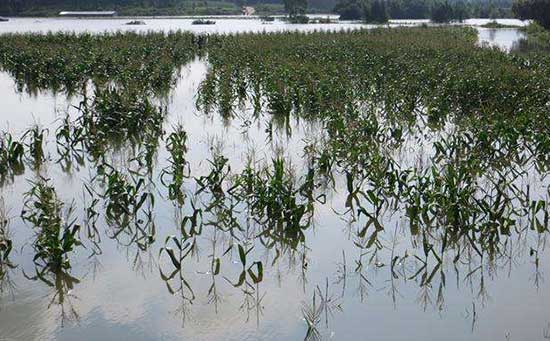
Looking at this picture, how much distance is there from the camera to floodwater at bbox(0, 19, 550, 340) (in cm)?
639

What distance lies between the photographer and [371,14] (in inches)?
3664

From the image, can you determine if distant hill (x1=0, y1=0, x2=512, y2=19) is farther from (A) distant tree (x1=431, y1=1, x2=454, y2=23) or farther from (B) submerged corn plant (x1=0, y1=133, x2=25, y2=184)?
(B) submerged corn plant (x1=0, y1=133, x2=25, y2=184)

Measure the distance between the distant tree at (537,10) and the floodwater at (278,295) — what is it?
1855 inches

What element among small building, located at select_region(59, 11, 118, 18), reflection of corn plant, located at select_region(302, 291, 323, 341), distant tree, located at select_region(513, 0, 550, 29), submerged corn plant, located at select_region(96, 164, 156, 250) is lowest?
reflection of corn plant, located at select_region(302, 291, 323, 341)

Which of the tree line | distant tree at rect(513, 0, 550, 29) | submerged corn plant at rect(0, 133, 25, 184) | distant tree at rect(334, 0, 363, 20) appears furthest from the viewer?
distant tree at rect(334, 0, 363, 20)

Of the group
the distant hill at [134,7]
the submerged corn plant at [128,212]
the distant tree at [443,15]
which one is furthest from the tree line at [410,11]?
the submerged corn plant at [128,212]

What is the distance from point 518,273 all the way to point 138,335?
4.93m

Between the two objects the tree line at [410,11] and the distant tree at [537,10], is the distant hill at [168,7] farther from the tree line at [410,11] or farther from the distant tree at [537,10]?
the distant tree at [537,10]

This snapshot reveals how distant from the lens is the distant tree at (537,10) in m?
49.5

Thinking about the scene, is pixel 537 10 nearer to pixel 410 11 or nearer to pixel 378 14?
pixel 378 14

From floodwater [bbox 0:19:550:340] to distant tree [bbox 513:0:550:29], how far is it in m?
47.1

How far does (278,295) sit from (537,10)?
5085 cm

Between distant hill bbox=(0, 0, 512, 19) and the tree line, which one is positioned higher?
distant hill bbox=(0, 0, 512, 19)

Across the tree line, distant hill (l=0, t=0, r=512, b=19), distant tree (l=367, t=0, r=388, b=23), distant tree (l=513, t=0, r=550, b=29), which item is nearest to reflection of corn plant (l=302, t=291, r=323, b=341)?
distant tree (l=513, t=0, r=550, b=29)
